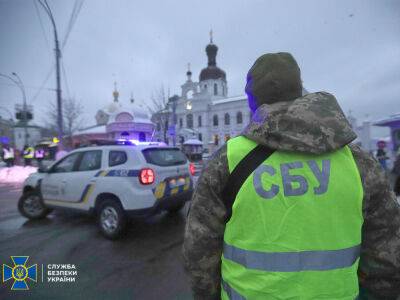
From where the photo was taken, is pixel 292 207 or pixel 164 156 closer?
pixel 292 207

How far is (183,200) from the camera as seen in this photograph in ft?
18.2

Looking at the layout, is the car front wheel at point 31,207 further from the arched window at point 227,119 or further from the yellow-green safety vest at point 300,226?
the arched window at point 227,119

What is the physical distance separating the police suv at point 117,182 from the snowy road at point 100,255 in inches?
18.5

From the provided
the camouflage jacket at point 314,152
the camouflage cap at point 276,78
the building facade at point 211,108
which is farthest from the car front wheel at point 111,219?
the building facade at point 211,108

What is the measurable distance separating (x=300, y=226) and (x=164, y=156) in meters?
4.44

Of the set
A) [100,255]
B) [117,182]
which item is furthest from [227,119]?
[100,255]

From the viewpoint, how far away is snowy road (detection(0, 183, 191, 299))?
3227mm

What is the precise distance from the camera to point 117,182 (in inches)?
193

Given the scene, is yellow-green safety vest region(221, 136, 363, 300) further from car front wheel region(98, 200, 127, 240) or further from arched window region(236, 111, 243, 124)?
arched window region(236, 111, 243, 124)

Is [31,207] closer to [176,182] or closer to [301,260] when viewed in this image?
[176,182]

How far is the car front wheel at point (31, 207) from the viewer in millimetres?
6426

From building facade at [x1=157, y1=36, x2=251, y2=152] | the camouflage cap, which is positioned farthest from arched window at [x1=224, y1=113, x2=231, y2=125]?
the camouflage cap

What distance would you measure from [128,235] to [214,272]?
13.5 ft

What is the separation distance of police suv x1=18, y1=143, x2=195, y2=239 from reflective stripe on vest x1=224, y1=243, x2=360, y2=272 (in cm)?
380
